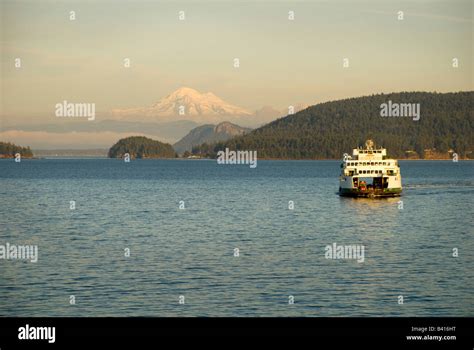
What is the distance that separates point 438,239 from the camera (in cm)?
6544

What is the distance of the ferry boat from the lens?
115 meters

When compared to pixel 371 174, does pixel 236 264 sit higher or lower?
lower

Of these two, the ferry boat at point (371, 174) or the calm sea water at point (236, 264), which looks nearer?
the calm sea water at point (236, 264)

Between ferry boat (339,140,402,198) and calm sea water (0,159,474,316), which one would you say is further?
ferry boat (339,140,402,198)

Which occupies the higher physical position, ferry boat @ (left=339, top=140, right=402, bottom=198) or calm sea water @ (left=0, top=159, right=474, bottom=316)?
ferry boat @ (left=339, top=140, right=402, bottom=198)

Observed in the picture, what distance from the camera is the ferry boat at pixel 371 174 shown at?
378 feet

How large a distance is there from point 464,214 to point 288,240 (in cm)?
3622

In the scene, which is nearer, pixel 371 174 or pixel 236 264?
pixel 236 264

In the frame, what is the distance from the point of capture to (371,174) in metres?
116

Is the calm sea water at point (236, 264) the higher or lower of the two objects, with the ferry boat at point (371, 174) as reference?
lower
